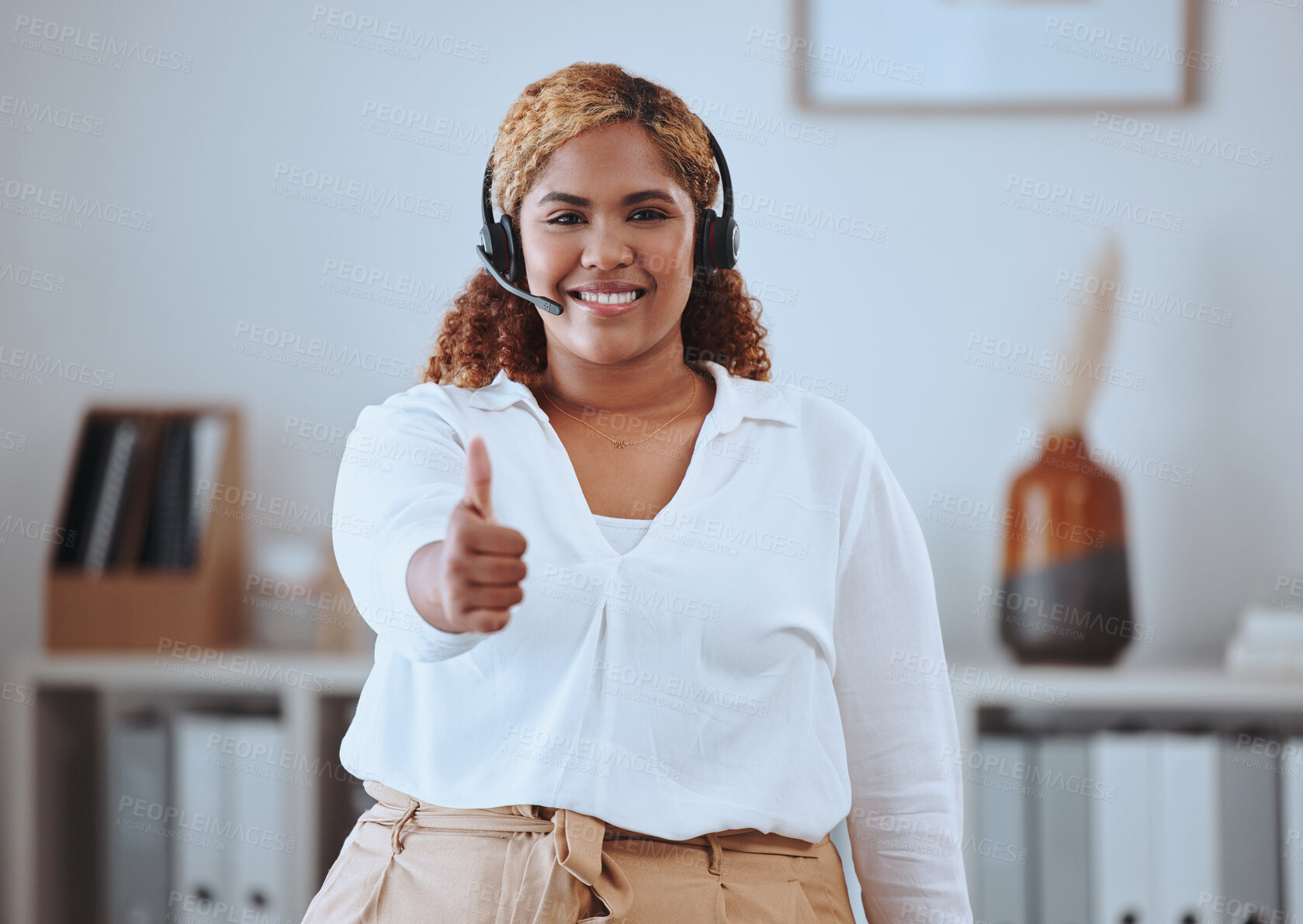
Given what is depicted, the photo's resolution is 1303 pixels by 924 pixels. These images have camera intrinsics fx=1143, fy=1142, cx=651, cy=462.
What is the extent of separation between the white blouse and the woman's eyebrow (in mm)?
173

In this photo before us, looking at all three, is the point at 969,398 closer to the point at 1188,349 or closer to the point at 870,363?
the point at 870,363

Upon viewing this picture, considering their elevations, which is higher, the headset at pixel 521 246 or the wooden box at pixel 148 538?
the headset at pixel 521 246

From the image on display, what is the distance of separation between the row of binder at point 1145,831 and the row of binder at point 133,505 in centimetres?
134

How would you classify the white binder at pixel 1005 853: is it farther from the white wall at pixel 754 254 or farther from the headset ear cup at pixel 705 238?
the headset ear cup at pixel 705 238

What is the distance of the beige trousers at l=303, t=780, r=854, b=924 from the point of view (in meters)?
0.85

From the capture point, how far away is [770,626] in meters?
0.92

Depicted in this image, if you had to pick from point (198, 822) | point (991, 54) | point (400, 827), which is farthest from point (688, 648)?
point (991, 54)

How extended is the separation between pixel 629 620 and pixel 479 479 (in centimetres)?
20

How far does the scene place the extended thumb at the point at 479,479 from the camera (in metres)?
0.75

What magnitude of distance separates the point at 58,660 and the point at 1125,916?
166 centimetres

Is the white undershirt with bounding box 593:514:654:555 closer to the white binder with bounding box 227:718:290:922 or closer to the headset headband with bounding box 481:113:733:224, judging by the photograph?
the headset headband with bounding box 481:113:733:224

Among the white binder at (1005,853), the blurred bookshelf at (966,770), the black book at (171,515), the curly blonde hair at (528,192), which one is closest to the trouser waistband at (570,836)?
the curly blonde hair at (528,192)

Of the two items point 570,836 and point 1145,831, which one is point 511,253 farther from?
point 1145,831

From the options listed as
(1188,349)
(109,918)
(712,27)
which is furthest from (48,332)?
(1188,349)
